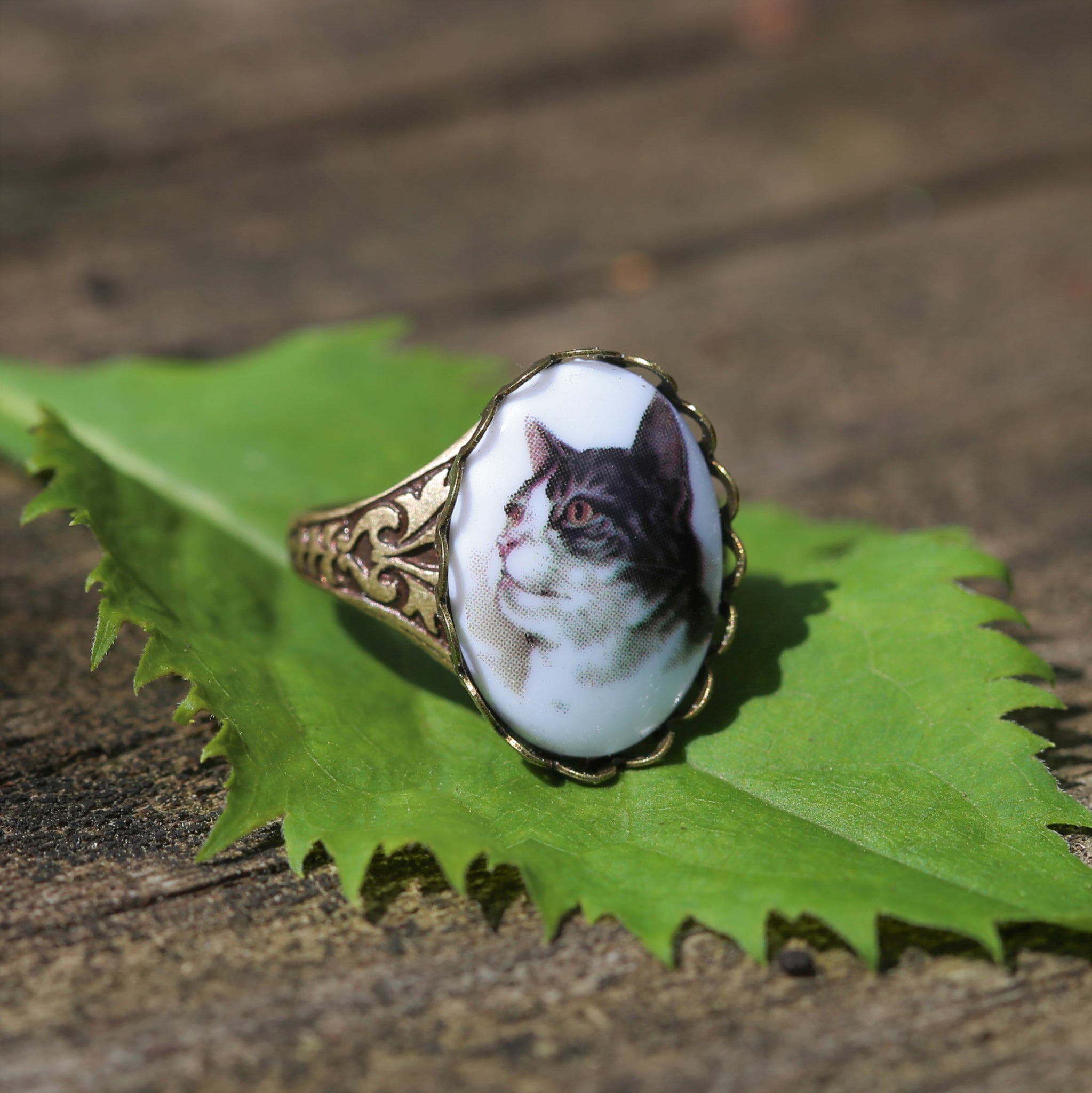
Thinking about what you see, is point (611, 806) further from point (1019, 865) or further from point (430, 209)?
point (430, 209)

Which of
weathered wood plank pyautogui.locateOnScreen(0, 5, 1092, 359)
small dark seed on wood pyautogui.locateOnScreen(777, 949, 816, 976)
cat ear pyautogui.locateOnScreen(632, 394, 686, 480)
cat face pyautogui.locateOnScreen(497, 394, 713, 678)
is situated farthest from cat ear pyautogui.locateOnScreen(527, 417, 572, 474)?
weathered wood plank pyautogui.locateOnScreen(0, 5, 1092, 359)

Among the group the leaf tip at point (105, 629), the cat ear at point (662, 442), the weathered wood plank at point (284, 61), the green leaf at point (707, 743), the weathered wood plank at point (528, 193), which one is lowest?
the green leaf at point (707, 743)

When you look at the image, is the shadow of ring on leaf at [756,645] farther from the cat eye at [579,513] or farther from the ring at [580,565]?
the cat eye at [579,513]

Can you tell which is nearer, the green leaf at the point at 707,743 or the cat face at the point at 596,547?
the green leaf at the point at 707,743

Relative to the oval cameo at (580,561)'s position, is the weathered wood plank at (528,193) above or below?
above

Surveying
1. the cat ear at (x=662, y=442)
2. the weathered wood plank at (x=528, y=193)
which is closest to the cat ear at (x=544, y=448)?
the cat ear at (x=662, y=442)
